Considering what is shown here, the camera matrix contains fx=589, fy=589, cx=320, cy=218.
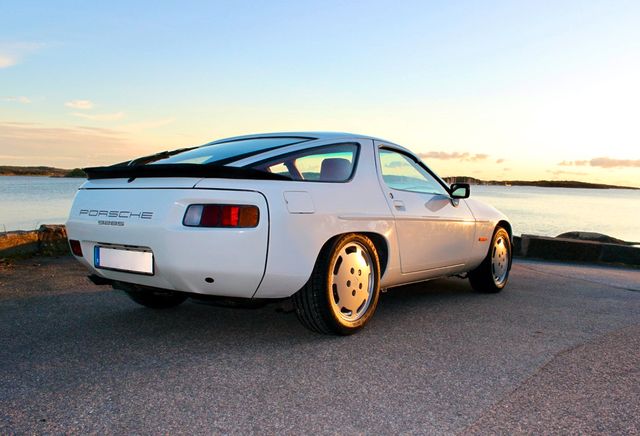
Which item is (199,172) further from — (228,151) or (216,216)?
(228,151)

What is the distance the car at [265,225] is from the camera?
3.54 metres

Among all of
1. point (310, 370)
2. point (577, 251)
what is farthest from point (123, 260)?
point (577, 251)

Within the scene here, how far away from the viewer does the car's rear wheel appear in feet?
20.6

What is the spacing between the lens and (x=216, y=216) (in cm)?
352

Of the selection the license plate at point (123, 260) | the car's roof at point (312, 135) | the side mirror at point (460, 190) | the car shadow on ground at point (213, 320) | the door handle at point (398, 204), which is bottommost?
the car shadow on ground at point (213, 320)

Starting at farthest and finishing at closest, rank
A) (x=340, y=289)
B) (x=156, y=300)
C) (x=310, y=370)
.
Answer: (x=156, y=300), (x=340, y=289), (x=310, y=370)

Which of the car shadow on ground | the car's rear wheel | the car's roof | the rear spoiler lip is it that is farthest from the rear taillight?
the car's rear wheel

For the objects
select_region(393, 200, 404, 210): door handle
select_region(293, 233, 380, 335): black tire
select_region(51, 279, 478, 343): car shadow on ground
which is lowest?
select_region(51, 279, 478, 343): car shadow on ground

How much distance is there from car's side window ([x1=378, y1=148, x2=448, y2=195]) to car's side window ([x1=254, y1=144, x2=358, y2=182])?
0.38 meters

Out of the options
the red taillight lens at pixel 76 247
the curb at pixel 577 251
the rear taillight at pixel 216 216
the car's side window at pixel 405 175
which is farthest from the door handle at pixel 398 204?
the curb at pixel 577 251

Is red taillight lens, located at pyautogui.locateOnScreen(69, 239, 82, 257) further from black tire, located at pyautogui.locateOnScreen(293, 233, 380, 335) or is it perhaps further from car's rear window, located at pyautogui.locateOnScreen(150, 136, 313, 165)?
black tire, located at pyautogui.locateOnScreen(293, 233, 380, 335)

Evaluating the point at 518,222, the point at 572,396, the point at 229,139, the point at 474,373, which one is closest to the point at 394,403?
the point at 474,373

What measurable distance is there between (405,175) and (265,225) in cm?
193

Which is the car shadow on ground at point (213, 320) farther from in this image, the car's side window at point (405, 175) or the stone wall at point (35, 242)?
the stone wall at point (35, 242)
